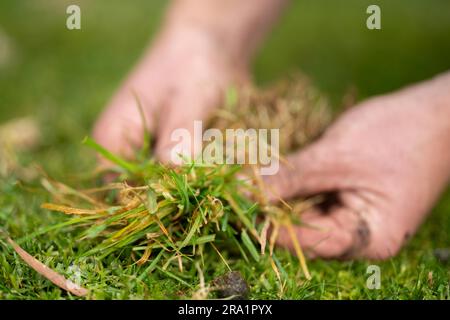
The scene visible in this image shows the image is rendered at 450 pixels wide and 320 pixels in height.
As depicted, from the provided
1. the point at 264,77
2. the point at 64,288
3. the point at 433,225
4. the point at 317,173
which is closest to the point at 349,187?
the point at 317,173

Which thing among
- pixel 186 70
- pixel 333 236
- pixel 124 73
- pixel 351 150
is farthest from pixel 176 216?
pixel 124 73

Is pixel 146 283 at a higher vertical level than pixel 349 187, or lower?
lower

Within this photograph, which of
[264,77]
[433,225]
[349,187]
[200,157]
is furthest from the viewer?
[264,77]

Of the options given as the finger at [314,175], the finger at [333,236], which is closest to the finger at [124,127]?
the finger at [314,175]

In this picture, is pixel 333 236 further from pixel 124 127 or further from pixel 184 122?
pixel 124 127

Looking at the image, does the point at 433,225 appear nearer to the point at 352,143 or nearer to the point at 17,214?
the point at 352,143

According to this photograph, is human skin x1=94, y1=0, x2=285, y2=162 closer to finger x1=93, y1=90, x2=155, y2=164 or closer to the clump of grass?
finger x1=93, y1=90, x2=155, y2=164
